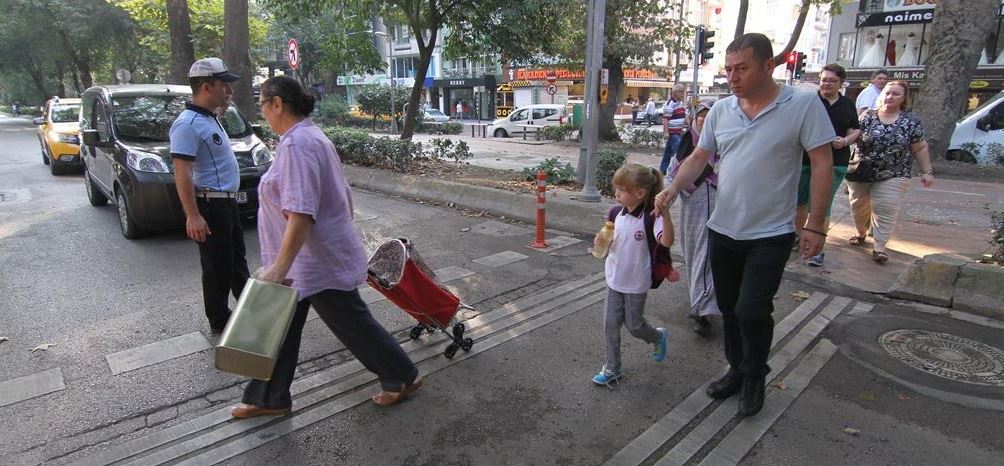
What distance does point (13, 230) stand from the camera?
278 inches

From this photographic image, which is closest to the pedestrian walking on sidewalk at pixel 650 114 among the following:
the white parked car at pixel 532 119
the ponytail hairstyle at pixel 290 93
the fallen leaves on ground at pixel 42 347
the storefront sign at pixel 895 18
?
the white parked car at pixel 532 119

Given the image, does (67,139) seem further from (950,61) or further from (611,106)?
(950,61)

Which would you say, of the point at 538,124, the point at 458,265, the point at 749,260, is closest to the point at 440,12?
the point at 458,265

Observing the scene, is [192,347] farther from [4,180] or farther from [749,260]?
[4,180]

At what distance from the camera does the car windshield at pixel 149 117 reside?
22.4 ft

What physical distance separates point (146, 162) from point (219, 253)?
3233 millimetres

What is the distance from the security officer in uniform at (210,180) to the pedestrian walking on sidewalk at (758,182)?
2.77m

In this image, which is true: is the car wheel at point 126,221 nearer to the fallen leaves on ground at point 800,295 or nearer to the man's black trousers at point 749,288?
the man's black trousers at point 749,288

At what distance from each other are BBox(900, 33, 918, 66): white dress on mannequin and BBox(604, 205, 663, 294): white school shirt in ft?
103

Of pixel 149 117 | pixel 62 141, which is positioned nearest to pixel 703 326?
pixel 149 117

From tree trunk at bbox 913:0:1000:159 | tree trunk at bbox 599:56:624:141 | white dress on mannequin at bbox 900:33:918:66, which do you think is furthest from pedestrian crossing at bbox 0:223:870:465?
white dress on mannequin at bbox 900:33:918:66

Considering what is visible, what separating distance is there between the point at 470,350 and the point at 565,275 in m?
1.88

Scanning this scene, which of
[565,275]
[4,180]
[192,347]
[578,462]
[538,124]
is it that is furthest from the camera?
[538,124]

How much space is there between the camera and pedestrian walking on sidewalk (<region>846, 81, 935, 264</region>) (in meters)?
5.39
